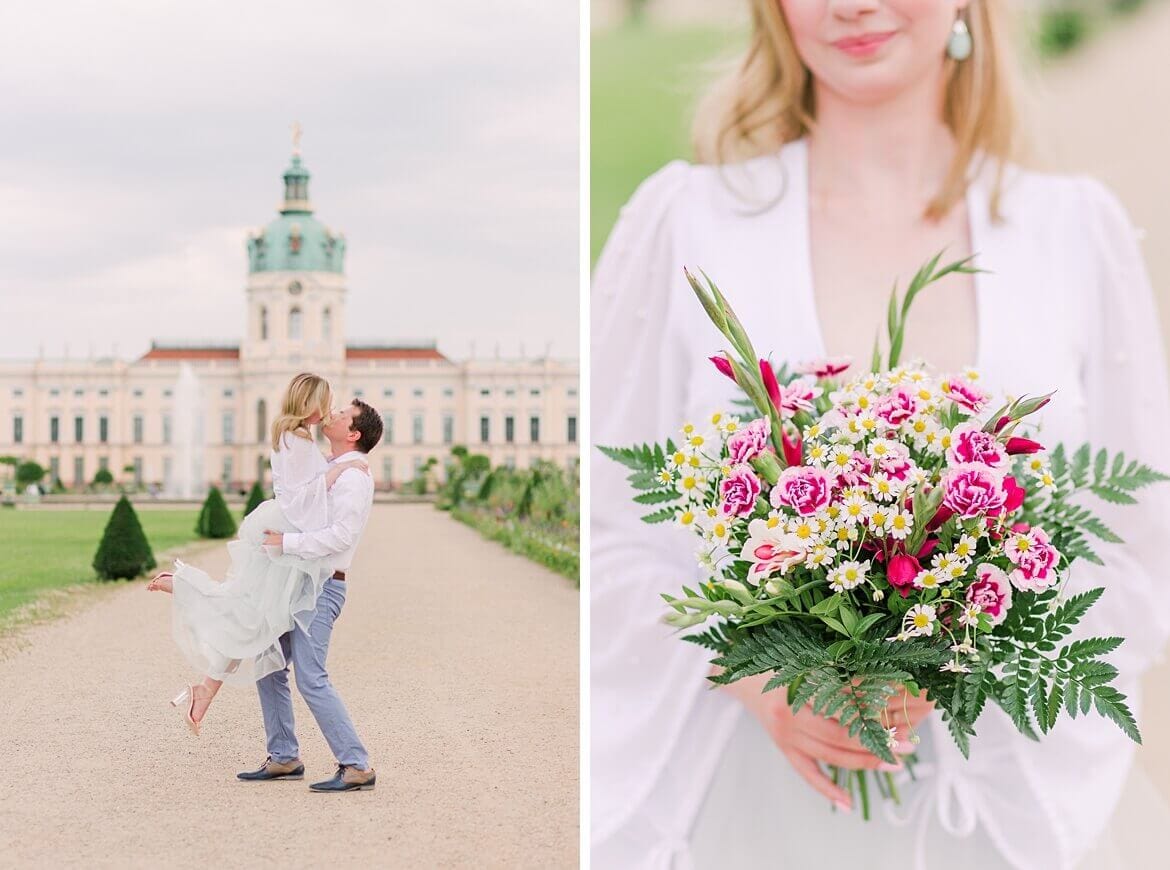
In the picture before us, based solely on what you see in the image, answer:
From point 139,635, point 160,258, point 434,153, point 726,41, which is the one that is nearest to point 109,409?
Result: point 160,258

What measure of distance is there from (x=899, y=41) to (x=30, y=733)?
3022mm

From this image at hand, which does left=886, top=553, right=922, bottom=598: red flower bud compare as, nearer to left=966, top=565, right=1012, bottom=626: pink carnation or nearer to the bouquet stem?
left=966, top=565, right=1012, bottom=626: pink carnation

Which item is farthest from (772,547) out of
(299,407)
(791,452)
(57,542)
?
(57,542)

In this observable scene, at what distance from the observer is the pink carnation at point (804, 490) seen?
2.24m

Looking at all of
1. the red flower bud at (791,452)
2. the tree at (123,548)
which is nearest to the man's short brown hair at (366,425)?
the red flower bud at (791,452)

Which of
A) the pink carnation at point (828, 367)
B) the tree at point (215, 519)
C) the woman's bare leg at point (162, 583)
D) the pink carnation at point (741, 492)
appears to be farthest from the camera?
the tree at point (215, 519)

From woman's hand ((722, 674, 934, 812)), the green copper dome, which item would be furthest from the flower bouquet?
the green copper dome

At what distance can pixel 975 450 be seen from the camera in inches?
88.0

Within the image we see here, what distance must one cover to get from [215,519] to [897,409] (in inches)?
121

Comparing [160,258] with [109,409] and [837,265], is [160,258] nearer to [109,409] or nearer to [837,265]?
[109,409]

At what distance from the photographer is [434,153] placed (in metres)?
4.73

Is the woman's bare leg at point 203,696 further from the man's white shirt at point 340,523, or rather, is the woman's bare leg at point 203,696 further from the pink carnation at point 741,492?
the pink carnation at point 741,492

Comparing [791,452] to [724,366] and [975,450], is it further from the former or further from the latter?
[975,450]

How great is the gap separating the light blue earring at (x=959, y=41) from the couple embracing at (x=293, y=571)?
5.45 ft
